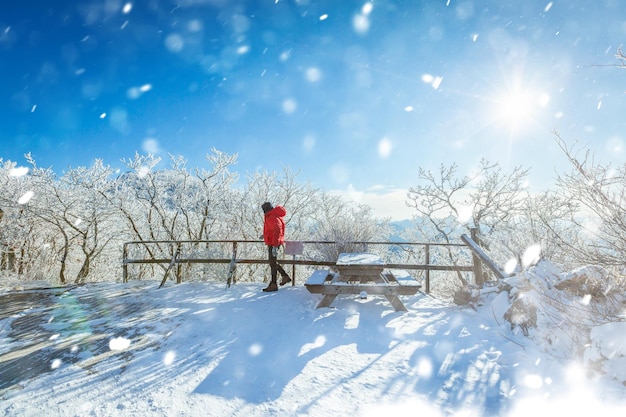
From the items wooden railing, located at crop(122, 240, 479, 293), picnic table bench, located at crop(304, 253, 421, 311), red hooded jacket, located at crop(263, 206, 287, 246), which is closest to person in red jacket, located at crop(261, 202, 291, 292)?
red hooded jacket, located at crop(263, 206, 287, 246)

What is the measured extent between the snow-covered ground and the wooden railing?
182 centimetres

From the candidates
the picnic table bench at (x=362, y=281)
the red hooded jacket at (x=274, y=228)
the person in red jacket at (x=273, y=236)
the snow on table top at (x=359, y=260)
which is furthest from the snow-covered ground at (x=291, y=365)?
the red hooded jacket at (x=274, y=228)

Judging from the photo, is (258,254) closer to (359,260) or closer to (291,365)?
(359,260)

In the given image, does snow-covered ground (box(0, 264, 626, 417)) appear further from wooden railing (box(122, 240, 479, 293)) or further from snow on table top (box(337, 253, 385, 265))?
wooden railing (box(122, 240, 479, 293))

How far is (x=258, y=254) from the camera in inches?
813

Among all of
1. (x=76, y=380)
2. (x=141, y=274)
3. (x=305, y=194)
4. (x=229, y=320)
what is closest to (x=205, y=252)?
(x=229, y=320)

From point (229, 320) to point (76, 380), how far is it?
2.09 metres

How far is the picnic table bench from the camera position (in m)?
5.02

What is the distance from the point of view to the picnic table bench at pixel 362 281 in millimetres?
5016

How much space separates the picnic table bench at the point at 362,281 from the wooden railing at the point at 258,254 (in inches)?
16.8

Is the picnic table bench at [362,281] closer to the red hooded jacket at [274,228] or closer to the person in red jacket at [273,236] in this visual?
the person in red jacket at [273,236]

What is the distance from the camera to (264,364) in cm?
323

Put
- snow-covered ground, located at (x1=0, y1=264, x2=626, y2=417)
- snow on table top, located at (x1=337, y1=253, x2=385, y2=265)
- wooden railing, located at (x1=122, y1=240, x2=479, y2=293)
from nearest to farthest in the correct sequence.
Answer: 1. snow-covered ground, located at (x1=0, y1=264, x2=626, y2=417)
2. snow on table top, located at (x1=337, y1=253, x2=385, y2=265)
3. wooden railing, located at (x1=122, y1=240, x2=479, y2=293)

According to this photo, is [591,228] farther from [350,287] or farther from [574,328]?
[350,287]
